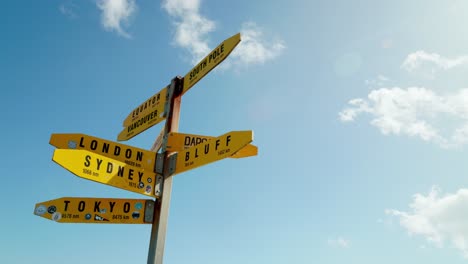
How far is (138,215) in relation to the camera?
4172mm

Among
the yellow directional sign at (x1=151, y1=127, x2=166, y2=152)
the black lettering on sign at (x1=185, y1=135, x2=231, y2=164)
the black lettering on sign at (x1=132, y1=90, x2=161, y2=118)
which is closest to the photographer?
the black lettering on sign at (x1=185, y1=135, x2=231, y2=164)

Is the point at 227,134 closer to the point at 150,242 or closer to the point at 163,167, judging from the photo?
the point at 163,167

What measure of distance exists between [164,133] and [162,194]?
0.99m

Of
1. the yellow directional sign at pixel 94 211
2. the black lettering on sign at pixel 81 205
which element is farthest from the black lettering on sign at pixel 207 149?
the black lettering on sign at pixel 81 205

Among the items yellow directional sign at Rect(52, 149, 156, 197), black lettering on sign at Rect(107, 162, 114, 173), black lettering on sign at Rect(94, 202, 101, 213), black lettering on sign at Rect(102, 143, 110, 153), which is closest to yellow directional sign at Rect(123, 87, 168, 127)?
black lettering on sign at Rect(102, 143, 110, 153)

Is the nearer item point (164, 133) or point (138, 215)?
point (138, 215)

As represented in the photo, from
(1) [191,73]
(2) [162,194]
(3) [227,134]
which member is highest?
(1) [191,73]

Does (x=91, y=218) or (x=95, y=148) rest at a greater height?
(x=95, y=148)

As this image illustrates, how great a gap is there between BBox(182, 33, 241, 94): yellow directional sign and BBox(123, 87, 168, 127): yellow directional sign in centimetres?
42

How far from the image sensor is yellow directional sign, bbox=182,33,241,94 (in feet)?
14.7

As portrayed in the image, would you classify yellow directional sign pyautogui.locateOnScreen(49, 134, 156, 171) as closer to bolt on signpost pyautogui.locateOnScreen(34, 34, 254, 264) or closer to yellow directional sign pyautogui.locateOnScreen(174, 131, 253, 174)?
bolt on signpost pyautogui.locateOnScreen(34, 34, 254, 264)

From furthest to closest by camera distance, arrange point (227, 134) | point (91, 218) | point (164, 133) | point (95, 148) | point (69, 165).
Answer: point (164, 133) < point (95, 148) < point (91, 218) < point (227, 134) < point (69, 165)

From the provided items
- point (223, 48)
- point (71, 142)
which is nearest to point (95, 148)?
point (71, 142)

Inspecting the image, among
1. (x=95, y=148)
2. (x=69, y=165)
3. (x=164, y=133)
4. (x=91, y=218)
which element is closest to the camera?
(x=69, y=165)
